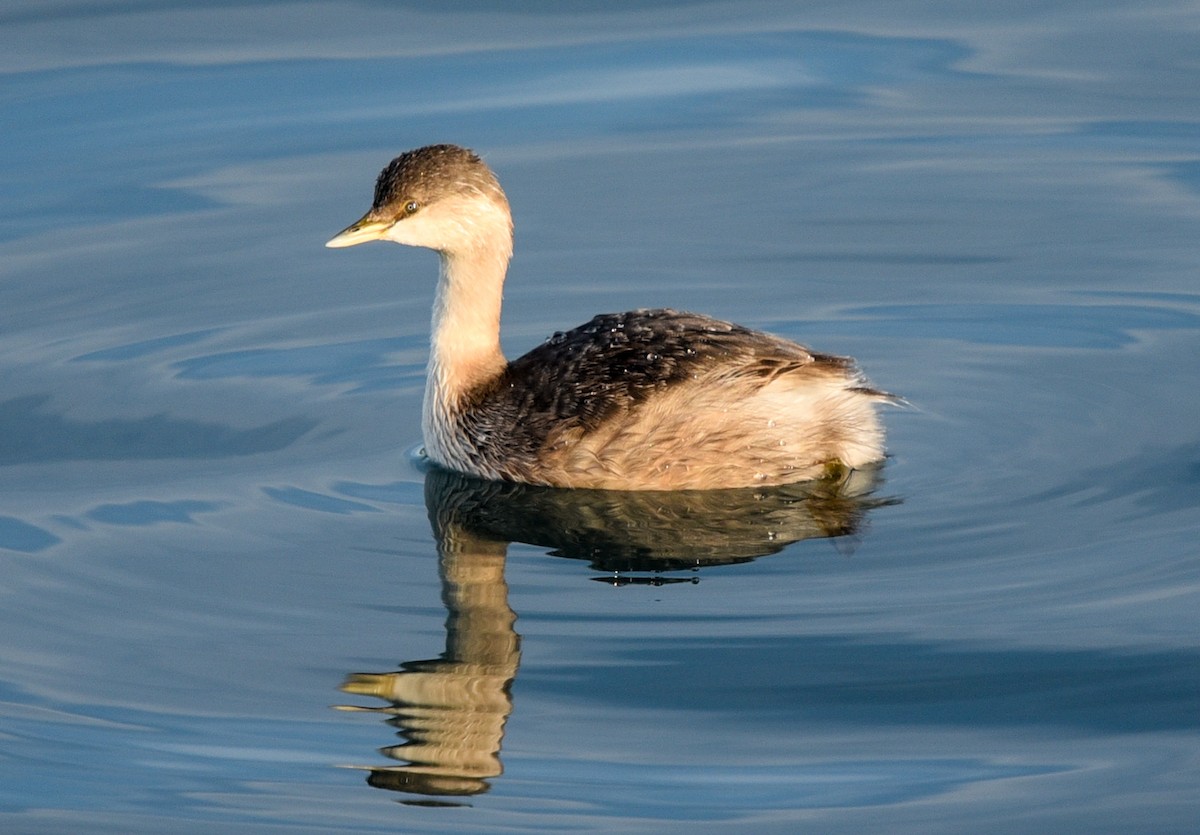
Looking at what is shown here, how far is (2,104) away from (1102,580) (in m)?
8.59

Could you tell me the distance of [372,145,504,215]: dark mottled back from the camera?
8734 millimetres

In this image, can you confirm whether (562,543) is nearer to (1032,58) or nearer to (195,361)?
(195,361)

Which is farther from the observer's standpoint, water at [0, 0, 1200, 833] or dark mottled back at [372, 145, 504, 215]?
dark mottled back at [372, 145, 504, 215]

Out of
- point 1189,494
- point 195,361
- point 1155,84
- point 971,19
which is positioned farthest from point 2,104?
point 1189,494

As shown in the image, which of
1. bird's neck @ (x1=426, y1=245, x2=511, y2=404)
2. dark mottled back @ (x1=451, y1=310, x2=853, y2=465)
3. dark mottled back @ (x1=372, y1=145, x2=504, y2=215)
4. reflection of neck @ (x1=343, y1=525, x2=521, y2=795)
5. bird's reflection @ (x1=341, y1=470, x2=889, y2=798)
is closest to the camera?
reflection of neck @ (x1=343, y1=525, x2=521, y2=795)

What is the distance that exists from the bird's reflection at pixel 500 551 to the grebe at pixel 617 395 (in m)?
0.11

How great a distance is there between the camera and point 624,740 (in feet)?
20.8

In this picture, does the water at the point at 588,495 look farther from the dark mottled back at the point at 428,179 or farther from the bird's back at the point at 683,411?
the dark mottled back at the point at 428,179

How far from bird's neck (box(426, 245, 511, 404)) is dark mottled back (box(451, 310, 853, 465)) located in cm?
22

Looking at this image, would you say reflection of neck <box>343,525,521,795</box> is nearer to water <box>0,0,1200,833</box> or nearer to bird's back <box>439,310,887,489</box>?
water <box>0,0,1200,833</box>

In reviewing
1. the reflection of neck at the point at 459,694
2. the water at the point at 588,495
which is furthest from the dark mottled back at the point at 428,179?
the reflection of neck at the point at 459,694

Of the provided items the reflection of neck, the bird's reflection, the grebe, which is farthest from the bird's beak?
the reflection of neck

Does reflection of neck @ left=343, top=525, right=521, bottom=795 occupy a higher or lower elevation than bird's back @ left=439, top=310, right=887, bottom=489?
lower

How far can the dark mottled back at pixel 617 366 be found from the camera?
27.2 ft
